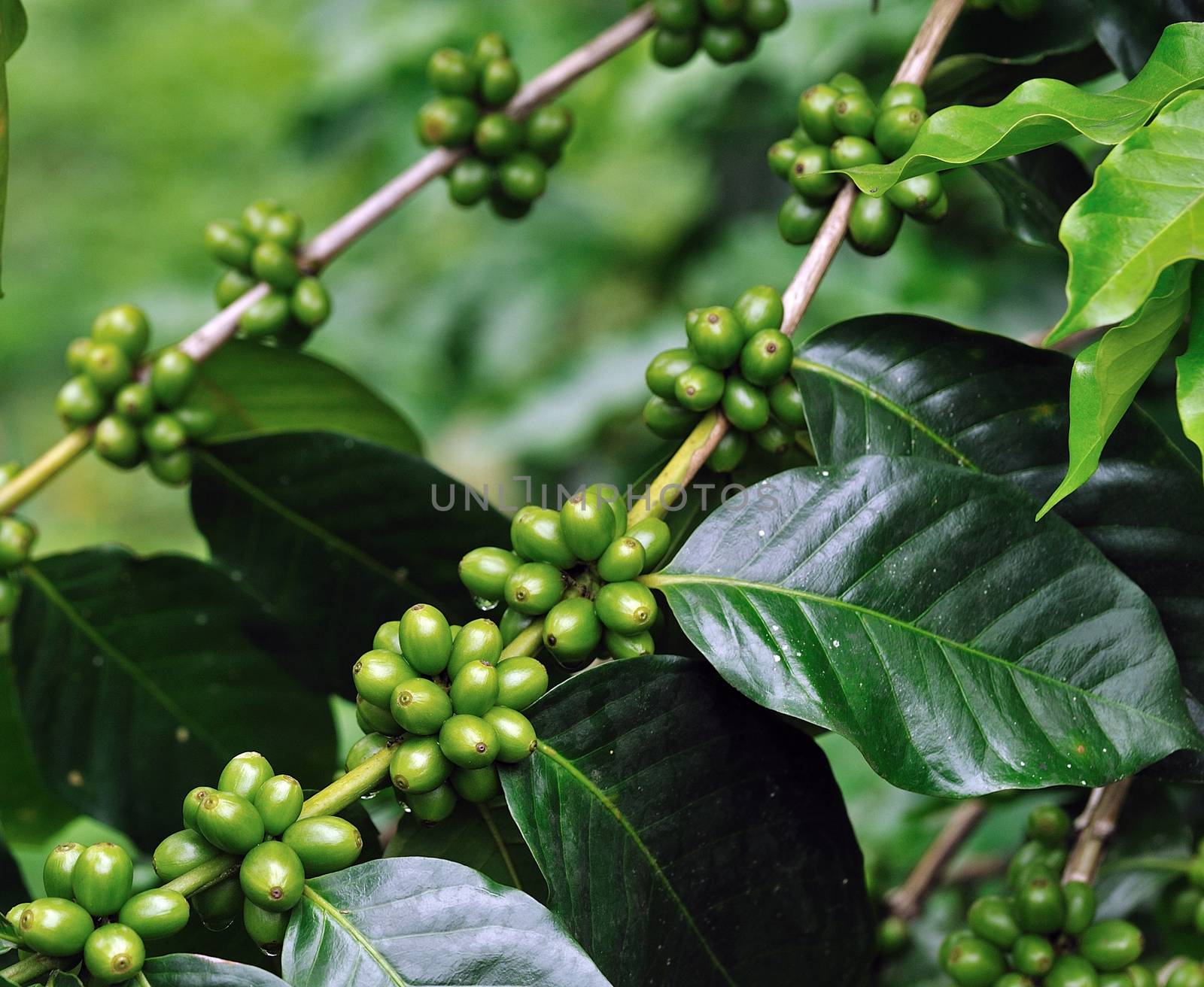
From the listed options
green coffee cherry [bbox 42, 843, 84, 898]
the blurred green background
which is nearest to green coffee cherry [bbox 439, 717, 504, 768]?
green coffee cherry [bbox 42, 843, 84, 898]

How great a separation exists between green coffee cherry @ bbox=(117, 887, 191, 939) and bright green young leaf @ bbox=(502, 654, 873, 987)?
0.65ft

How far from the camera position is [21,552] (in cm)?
118

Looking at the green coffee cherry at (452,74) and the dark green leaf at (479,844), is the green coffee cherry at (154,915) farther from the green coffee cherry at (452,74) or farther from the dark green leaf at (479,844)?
the green coffee cherry at (452,74)

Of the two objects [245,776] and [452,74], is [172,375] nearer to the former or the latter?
[452,74]

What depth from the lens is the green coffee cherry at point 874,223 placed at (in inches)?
38.0

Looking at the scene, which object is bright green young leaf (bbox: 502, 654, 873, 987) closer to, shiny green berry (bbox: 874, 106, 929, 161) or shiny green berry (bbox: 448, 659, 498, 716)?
shiny green berry (bbox: 448, 659, 498, 716)

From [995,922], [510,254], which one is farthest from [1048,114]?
[510,254]

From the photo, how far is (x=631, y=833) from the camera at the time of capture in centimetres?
77

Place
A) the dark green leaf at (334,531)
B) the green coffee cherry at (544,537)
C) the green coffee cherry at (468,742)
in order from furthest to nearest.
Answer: the dark green leaf at (334,531), the green coffee cherry at (544,537), the green coffee cherry at (468,742)

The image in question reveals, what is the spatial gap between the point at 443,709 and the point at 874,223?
53 centimetres

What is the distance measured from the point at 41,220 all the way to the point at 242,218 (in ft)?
16.9

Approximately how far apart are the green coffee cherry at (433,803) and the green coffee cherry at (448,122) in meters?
0.81

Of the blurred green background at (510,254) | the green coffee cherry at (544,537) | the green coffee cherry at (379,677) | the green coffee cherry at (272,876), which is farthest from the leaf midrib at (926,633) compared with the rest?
the blurred green background at (510,254)

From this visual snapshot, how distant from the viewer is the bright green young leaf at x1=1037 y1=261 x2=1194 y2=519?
67 centimetres
